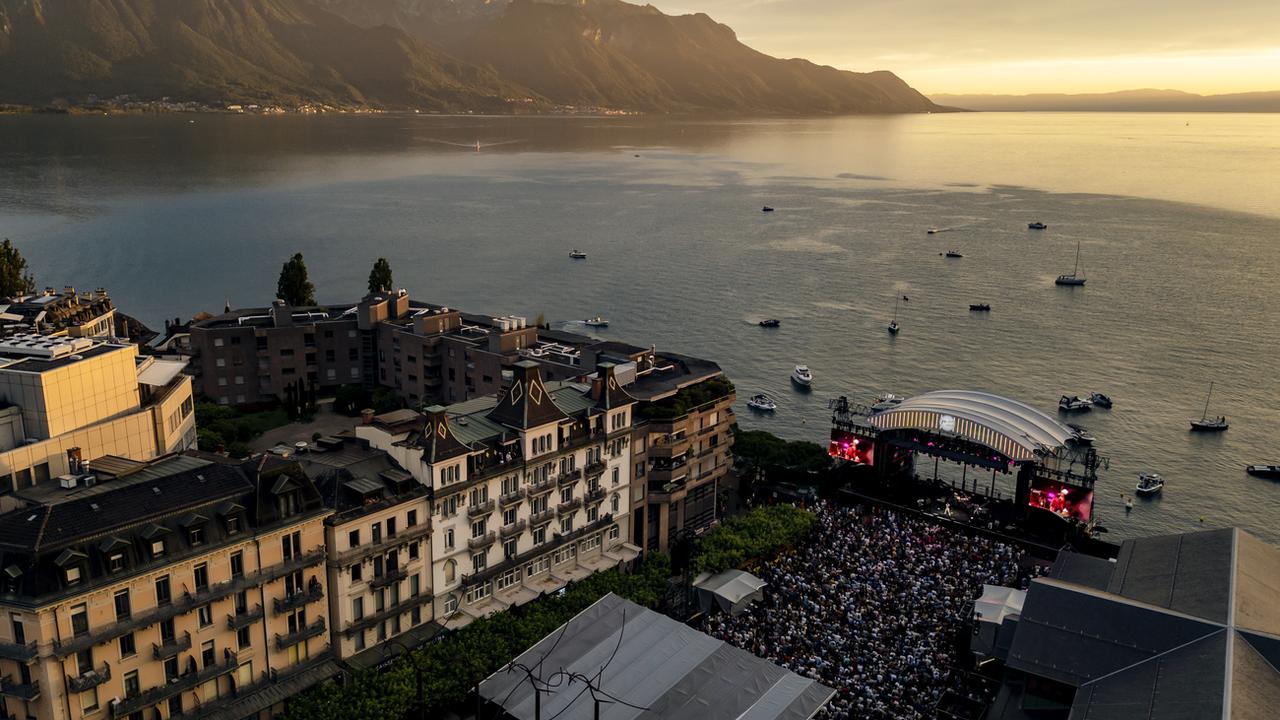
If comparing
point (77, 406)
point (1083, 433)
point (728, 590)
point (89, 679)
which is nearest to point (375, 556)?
point (89, 679)

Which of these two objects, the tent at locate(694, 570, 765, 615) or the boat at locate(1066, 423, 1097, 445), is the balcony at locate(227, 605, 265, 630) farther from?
the boat at locate(1066, 423, 1097, 445)

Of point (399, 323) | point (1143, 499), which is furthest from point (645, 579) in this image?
point (1143, 499)

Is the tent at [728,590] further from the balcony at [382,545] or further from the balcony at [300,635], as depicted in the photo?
the balcony at [300,635]

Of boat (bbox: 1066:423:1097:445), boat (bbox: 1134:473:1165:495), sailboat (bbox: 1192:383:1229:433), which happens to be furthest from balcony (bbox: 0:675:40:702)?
sailboat (bbox: 1192:383:1229:433)

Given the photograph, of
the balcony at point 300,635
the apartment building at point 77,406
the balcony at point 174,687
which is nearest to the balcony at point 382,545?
the balcony at point 300,635

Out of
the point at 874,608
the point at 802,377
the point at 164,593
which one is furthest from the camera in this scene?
the point at 802,377

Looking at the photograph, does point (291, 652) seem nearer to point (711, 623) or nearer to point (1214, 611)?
point (711, 623)

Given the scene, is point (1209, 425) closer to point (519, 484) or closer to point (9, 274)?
point (519, 484)
